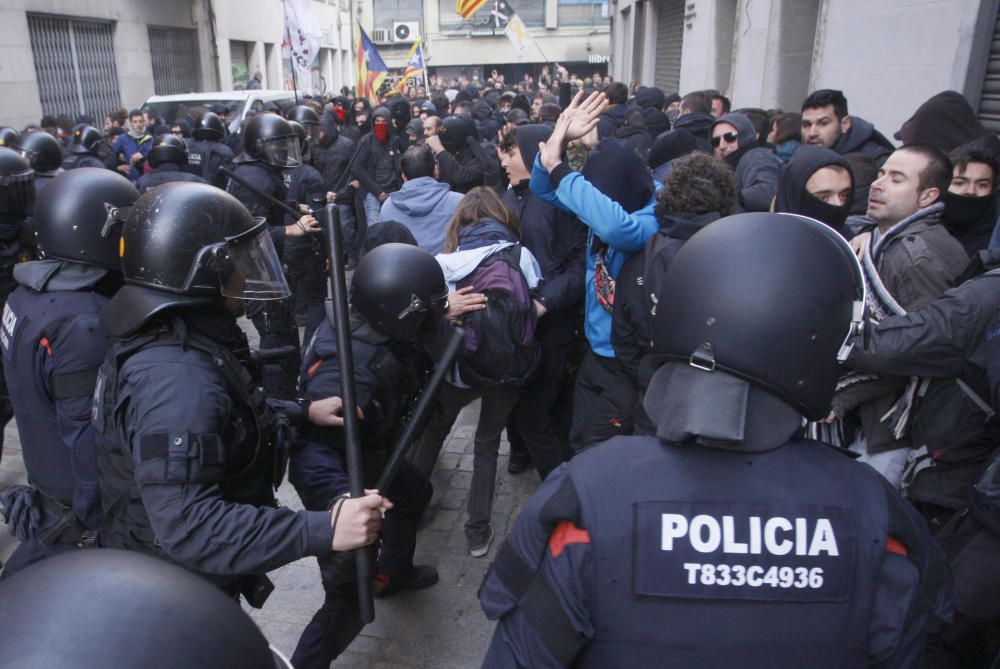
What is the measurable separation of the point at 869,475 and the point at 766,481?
0.68 feet

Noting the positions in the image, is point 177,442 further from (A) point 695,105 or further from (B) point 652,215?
(A) point 695,105

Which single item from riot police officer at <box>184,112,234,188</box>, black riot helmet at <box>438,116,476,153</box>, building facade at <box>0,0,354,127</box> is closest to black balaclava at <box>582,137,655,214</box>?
black riot helmet at <box>438,116,476,153</box>

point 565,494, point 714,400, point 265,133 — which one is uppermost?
point 265,133

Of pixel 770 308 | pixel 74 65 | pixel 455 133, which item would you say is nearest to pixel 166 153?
pixel 455 133

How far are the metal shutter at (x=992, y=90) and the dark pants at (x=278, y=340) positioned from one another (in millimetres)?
4947

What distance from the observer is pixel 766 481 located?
1.19 m

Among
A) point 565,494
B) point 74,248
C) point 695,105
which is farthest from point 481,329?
point 695,105

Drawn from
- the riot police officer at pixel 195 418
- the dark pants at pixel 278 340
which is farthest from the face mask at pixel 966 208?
the dark pants at pixel 278 340

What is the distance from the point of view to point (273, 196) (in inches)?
209

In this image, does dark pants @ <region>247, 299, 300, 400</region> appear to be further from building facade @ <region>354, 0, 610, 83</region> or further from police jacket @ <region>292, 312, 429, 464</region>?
building facade @ <region>354, 0, 610, 83</region>

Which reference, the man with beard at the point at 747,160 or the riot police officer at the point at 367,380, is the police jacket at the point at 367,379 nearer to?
the riot police officer at the point at 367,380

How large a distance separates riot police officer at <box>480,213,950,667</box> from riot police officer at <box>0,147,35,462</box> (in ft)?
11.7

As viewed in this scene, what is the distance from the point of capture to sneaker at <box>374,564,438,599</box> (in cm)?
320

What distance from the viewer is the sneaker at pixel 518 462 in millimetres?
4520
